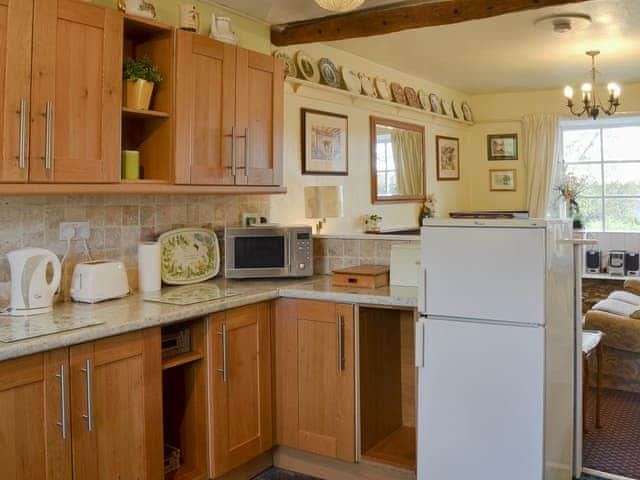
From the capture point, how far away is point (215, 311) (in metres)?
2.58

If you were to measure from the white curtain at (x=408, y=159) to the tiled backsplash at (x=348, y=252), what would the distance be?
2.17 meters

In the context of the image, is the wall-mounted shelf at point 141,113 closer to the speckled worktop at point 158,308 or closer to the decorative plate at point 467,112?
the speckled worktop at point 158,308

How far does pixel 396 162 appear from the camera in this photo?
5.51m

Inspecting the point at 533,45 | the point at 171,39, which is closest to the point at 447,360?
the point at 171,39

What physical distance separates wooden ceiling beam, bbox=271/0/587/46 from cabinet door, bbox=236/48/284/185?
586mm

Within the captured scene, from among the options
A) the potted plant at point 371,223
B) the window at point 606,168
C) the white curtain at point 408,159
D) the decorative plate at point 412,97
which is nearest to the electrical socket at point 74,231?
the potted plant at point 371,223

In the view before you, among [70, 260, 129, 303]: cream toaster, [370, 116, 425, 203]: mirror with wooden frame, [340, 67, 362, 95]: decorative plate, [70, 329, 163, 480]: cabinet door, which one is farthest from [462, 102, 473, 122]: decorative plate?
[70, 329, 163, 480]: cabinet door

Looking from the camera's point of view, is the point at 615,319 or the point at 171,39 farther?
the point at 615,319

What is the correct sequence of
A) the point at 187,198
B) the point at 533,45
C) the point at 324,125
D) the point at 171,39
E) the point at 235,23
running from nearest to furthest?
the point at 171,39 < the point at 187,198 < the point at 235,23 < the point at 324,125 < the point at 533,45

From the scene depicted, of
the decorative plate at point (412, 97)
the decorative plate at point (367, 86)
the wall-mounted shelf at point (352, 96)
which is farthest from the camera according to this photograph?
the decorative plate at point (412, 97)

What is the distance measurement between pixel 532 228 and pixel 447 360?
2.07 ft

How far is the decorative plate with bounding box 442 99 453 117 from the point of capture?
636cm

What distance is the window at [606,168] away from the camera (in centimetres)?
681

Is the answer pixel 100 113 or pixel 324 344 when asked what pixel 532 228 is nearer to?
pixel 324 344
